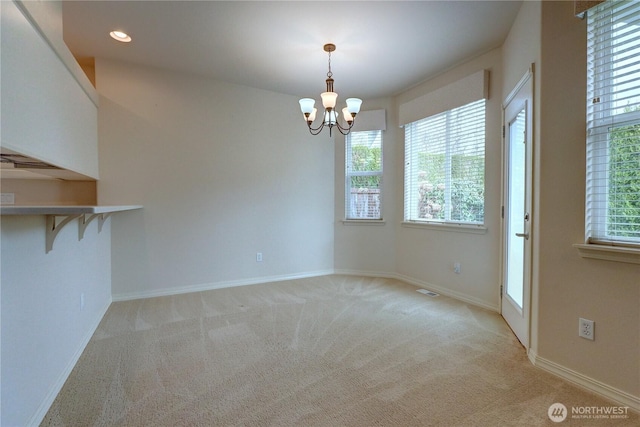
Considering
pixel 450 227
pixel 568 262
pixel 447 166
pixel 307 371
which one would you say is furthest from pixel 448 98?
pixel 307 371

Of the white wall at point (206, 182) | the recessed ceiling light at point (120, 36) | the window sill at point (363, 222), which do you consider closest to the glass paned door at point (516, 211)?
the window sill at point (363, 222)

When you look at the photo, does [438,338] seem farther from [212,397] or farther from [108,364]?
[108,364]

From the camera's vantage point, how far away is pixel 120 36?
2.88 metres

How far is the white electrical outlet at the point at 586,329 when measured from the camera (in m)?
1.83

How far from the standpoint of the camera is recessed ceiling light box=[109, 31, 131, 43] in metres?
2.83

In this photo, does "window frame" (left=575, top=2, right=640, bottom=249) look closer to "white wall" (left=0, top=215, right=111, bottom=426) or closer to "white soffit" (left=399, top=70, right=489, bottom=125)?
"white soffit" (left=399, top=70, right=489, bottom=125)

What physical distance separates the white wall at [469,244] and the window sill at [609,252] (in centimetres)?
→ 125

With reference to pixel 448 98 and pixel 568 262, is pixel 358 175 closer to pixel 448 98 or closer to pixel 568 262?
pixel 448 98

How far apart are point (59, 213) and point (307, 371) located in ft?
5.41

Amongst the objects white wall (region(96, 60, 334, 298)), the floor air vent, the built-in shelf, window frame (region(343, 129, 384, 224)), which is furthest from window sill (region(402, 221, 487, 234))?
the built-in shelf

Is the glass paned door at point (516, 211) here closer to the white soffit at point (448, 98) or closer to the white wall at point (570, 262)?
the white wall at point (570, 262)

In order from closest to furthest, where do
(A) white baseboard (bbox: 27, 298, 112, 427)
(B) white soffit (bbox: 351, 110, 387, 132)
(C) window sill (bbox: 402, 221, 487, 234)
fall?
(A) white baseboard (bbox: 27, 298, 112, 427)
(C) window sill (bbox: 402, 221, 487, 234)
(B) white soffit (bbox: 351, 110, 387, 132)

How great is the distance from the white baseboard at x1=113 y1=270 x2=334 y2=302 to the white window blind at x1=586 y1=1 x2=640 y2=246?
3.38 metres

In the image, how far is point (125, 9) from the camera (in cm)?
247
